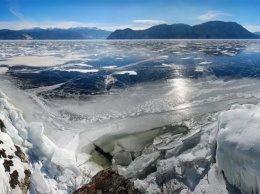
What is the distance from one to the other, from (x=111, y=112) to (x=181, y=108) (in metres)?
3.98

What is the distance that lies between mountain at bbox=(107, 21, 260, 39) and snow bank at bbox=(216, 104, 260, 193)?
129010 millimetres

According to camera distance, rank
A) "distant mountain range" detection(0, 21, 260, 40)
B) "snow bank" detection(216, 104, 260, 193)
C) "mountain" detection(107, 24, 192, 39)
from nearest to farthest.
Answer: "snow bank" detection(216, 104, 260, 193) → "distant mountain range" detection(0, 21, 260, 40) → "mountain" detection(107, 24, 192, 39)

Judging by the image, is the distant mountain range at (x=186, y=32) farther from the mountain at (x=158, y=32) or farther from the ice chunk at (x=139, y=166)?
the ice chunk at (x=139, y=166)

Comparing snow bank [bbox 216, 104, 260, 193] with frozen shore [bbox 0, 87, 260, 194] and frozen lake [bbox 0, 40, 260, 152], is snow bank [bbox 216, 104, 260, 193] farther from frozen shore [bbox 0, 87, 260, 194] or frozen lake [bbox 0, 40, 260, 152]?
frozen lake [bbox 0, 40, 260, 152]

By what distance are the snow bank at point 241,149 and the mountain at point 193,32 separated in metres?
129

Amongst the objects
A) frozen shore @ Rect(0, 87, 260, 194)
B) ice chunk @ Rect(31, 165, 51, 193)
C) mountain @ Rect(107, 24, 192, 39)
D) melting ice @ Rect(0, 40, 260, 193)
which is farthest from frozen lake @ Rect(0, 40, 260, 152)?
mountain @ Rect(107, 24, 192, 39)

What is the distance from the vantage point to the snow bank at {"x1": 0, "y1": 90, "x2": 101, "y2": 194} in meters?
8.60

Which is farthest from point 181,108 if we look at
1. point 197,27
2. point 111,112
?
point 197,27

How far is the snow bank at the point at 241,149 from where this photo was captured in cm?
721

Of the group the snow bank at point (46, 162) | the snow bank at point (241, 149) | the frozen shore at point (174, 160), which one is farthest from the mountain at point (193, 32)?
the snow bank at point (241, 149)

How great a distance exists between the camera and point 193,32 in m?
137

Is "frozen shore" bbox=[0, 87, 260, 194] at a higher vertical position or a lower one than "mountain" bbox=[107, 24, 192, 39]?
higher

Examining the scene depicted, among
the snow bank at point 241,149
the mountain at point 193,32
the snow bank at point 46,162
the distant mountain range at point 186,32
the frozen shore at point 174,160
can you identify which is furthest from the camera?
the distant mountain range at point 186,32

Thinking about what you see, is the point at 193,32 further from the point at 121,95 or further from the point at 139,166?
the point at 139,166
